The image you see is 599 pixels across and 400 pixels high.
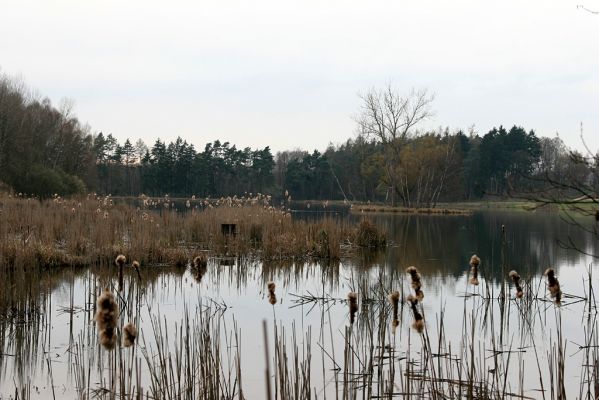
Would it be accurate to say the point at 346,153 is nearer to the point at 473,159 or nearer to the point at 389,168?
the point at 473,159

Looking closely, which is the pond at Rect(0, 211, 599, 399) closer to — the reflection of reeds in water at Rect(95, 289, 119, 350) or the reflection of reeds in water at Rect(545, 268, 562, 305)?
the reflection of reeds in water at Rect(545, 268, 562, 305)

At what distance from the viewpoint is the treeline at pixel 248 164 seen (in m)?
30.4

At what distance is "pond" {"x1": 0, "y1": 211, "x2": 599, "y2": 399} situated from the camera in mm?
3363

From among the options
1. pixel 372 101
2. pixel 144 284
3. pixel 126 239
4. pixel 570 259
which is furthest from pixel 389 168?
pixel 144 284

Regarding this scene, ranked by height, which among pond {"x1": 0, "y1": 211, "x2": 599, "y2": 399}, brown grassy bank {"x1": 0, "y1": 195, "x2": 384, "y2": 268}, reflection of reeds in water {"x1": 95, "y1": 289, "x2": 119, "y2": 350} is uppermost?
reflection of reeds in water {"x1": 95, "y1": 289, "x2": 119, "y2": 350}

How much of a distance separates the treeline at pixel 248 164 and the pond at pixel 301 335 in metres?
13.8

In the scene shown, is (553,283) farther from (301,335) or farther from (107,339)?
(301,335)

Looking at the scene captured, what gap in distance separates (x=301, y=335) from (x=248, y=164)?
219 feet

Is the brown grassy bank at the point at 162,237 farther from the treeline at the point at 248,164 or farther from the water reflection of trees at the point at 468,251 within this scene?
the treeline at the point at 248,164

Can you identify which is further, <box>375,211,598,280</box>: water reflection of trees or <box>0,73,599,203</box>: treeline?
<box>0,73,599,203</box>: treeline

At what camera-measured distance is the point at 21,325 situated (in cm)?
595

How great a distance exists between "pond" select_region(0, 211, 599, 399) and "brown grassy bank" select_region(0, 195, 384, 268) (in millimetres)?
471

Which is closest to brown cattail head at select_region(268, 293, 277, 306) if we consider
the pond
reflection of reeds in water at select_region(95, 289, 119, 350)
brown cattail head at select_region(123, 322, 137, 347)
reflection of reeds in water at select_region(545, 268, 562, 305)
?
the pond

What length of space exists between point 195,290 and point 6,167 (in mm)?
24235
